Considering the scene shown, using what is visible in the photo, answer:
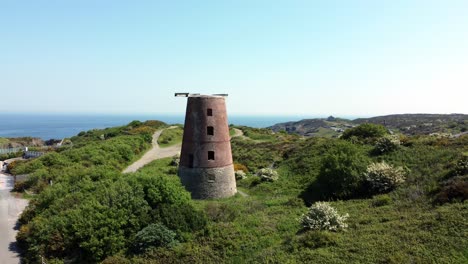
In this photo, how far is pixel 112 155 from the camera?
4584cm

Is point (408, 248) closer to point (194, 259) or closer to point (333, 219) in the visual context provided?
point (333, 219)

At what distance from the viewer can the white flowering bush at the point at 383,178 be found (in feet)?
66.0

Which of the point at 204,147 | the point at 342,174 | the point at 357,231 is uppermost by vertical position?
the point at 204,147

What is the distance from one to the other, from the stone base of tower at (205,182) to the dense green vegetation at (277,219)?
959 mm

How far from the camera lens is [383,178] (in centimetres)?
2034

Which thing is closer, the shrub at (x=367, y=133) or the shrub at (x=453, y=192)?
the shrub at (x=453, y=192)

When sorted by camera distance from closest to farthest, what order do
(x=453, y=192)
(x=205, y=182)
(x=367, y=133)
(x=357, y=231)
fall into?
(x=357, y=231) < (x=453, y=192) < (x=205, y=182) < (x=367, y=133)

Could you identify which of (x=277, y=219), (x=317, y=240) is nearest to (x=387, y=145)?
(x=277, y=219)

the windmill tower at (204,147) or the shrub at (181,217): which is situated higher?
the windmill tower at (204,147)

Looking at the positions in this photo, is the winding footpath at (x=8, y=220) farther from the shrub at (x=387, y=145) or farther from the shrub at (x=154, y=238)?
the shrub at (x=387, y=145)

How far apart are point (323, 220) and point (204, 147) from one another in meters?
11.5

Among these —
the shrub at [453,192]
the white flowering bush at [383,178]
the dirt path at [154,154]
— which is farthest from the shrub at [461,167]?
the dirt path at [154,154]

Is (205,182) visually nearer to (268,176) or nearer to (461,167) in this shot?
(268,176)

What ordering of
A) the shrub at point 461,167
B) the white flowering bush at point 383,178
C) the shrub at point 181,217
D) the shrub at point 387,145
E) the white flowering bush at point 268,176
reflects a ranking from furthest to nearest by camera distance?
the white flowering bush at point 268,176, the shrub at point 387,145, the white flowering bush at point 383,178, the shrub at point 461,167, the shrub at point 181,217
